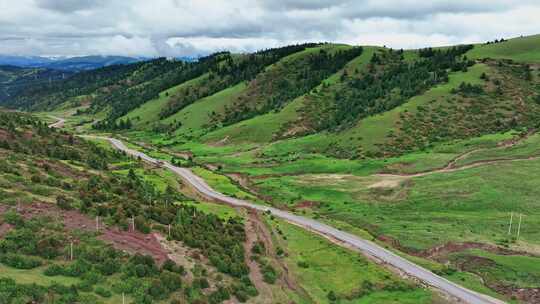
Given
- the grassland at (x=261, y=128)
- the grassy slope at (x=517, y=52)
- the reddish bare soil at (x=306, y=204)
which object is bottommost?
the reddish bare soil at (x=306, y=204)

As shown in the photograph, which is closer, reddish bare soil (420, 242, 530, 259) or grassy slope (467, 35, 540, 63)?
reddish bare soil (420, 242, 530, 259)

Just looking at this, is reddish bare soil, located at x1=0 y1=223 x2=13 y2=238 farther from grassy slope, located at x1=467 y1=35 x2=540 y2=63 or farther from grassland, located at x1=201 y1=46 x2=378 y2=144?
grassy slope, located at x1=467 y1=35 x2=540 y2=63

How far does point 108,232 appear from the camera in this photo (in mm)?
40812

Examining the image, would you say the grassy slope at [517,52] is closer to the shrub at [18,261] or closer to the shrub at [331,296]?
the shrub at [331,296]

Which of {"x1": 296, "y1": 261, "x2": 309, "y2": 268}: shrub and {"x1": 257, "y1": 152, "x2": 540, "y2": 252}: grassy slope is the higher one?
{"x1": 257, "y1": 152, "x2": 540, "y2": 252}: grassy slope

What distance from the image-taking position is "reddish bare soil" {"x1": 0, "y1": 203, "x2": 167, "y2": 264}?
39156 millimetres

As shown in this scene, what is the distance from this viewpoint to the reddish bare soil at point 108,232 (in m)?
39.2

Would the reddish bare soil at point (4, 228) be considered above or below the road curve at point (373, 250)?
above

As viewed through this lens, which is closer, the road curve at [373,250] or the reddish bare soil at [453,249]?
the road curve at [373,250]

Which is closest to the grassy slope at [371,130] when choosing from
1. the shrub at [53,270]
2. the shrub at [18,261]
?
the shrub at [53,270]

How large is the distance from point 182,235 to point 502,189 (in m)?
60.8

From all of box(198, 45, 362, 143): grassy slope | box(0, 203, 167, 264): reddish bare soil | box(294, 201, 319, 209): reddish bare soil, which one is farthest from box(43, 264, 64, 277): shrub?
box(198, 45, 362, 143): grassy slope

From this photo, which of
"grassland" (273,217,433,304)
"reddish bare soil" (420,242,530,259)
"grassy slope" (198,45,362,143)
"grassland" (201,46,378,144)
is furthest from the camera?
"grassy slope" (198,45,362,143)

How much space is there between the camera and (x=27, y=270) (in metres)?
30.4
